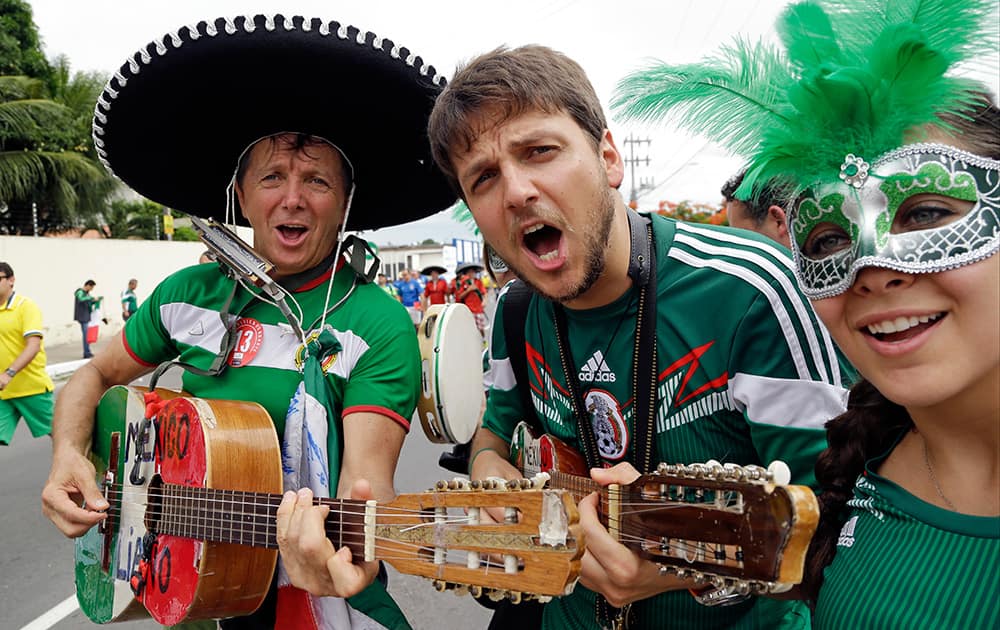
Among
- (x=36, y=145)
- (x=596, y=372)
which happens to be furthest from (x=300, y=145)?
(x=36, y=145)

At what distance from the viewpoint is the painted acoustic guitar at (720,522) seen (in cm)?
113

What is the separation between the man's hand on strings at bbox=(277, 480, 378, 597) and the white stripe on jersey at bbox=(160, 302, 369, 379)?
0.49 metres

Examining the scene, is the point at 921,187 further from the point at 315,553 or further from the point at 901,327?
the point at 315,553

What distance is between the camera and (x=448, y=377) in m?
2.53

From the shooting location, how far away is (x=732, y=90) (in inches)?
59.8

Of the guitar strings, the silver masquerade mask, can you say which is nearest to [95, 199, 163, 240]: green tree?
the guitar strings

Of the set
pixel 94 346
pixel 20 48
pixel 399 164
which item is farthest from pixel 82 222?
pixel 399 164

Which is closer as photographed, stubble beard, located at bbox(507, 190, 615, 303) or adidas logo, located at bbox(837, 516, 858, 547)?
adidas logo, located at bbox(837, 516, 858, 547)

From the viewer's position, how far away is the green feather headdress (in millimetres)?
1197

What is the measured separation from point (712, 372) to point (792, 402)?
20 centimetres

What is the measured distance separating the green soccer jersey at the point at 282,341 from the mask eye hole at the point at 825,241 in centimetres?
132

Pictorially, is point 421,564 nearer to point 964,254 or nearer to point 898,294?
point 898,294

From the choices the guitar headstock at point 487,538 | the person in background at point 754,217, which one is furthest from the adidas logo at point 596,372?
the person in background at point 754,217

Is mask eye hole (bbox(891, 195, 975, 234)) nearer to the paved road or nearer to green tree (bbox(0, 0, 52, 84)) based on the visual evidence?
the paved road
